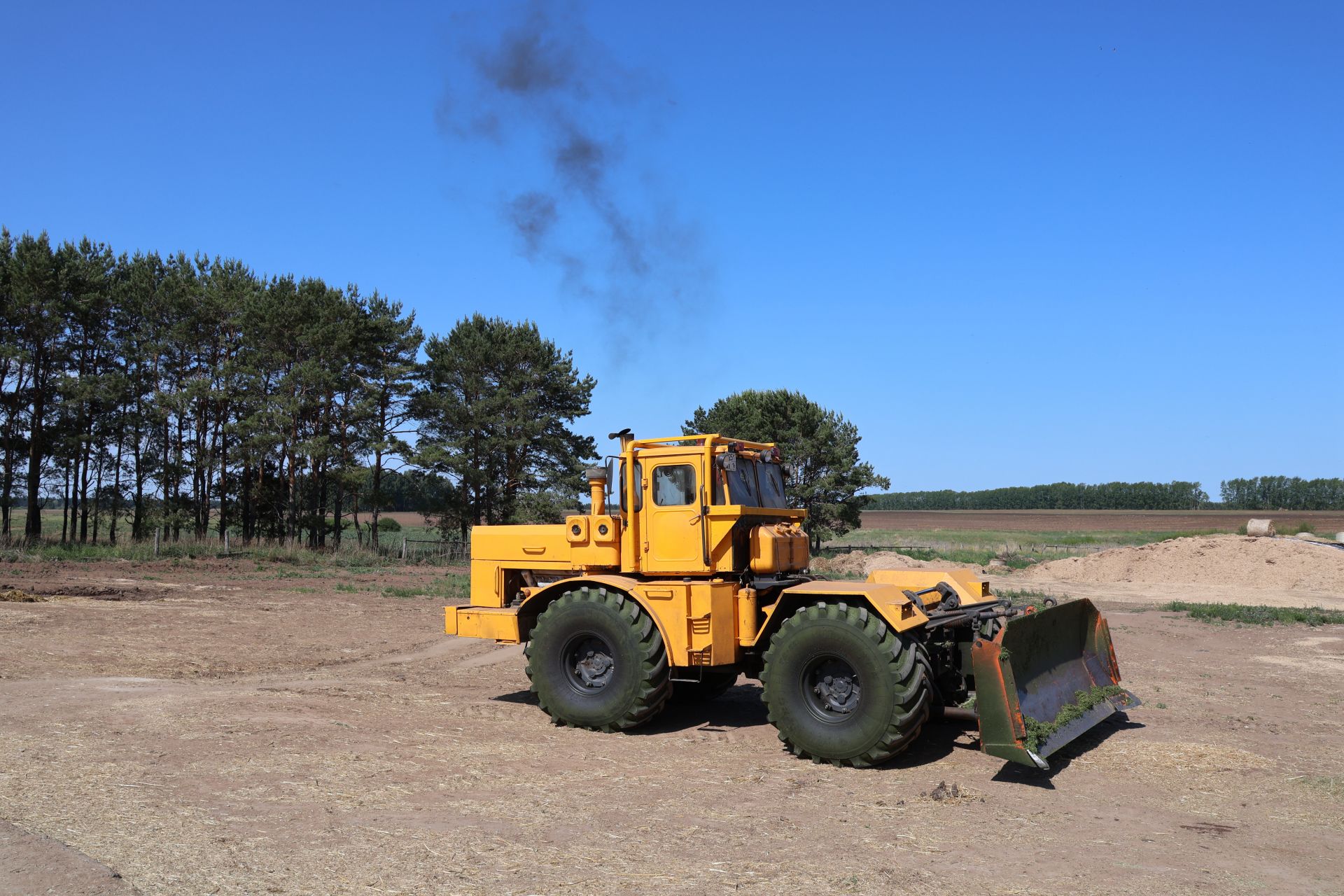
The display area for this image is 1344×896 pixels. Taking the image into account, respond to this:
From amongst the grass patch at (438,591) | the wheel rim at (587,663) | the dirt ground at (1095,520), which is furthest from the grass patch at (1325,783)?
the dirt ground at (1095,520)

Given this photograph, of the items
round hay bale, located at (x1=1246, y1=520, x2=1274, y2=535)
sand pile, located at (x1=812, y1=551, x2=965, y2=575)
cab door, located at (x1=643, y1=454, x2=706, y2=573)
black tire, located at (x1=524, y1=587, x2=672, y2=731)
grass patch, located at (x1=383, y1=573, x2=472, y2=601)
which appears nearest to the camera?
black tire, located at (x1=524, y1=587, x2=672, y2=731)

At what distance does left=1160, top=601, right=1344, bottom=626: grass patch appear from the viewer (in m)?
20.7

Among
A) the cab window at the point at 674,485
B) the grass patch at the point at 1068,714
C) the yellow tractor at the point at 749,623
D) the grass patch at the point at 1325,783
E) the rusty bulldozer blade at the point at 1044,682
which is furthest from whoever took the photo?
the cab window at the point at 674,485

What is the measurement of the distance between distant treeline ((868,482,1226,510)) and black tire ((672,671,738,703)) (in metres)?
115

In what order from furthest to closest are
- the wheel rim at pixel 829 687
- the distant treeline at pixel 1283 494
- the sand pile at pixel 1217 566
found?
the distant treeline at pixel 1283 494, the sand pile at pixel 1217 566, the wheel rim at pixel 829 687

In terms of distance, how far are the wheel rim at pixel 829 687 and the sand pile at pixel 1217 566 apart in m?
27.7

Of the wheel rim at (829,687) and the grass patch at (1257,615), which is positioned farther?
the grass patch at (1257,615)

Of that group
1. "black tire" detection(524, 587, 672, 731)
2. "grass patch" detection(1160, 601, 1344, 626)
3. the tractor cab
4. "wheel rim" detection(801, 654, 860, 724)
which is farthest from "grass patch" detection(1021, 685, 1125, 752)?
"grass patch" detection(1160, 601, 1344, 626)

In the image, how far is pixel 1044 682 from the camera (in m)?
9.13

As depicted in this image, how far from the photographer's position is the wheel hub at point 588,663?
33.0 ft

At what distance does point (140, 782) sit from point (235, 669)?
21.2 feet

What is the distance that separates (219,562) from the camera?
107ft

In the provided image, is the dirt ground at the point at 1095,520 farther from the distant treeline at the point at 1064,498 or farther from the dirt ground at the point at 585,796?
the dirt ground at the point at 585,796

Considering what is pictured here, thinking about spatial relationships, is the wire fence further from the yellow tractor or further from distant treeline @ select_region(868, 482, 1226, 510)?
distant treeline @ select_region(868, 482, 1226, 510)
